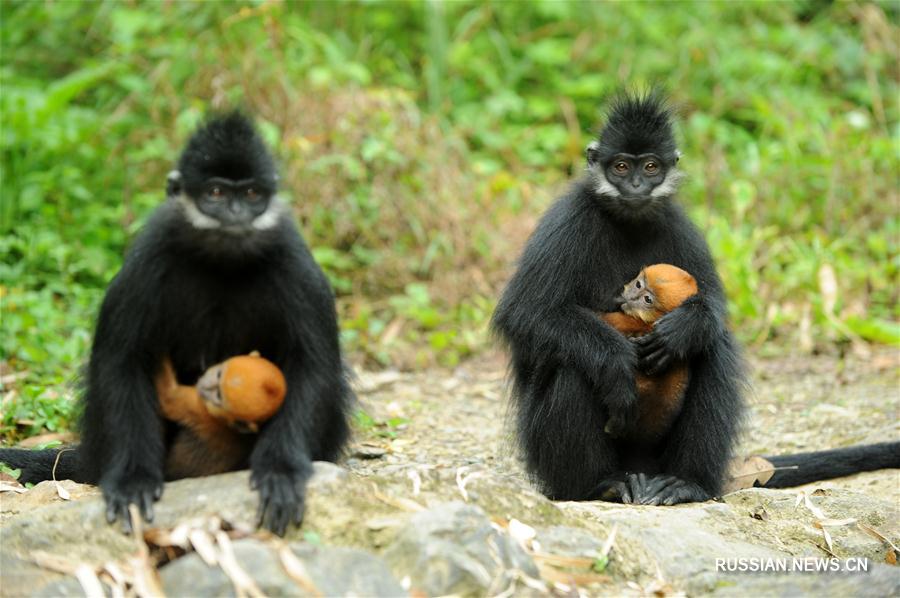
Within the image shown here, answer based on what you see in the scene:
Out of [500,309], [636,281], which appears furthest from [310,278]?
[636,281]

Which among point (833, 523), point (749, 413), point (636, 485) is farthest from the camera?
point (749, 413)

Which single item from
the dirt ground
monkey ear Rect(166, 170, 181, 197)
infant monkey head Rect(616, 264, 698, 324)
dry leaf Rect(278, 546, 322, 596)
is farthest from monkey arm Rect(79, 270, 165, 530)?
infant monkey head Rect(616, 264, 698, 324)

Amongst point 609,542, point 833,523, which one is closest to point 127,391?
point 609,542

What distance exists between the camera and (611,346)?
15.2 feet

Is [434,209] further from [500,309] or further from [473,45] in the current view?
[500,309]

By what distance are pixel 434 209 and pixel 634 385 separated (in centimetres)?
447

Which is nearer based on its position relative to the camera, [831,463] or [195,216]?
[195,216]

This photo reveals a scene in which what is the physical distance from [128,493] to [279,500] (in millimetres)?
517

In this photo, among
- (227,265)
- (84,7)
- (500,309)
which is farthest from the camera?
(84,7)

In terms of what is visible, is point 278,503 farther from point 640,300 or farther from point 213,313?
point 640,300

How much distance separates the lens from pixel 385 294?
28.6ft

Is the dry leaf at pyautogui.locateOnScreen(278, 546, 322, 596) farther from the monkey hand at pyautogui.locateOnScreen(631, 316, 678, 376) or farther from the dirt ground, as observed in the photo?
the monkey hand at pyautogui.locateOnScreen(631, 316, 678, 376)

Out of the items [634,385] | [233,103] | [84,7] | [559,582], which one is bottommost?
[559,582]

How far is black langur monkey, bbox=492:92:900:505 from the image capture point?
15.2 ft
